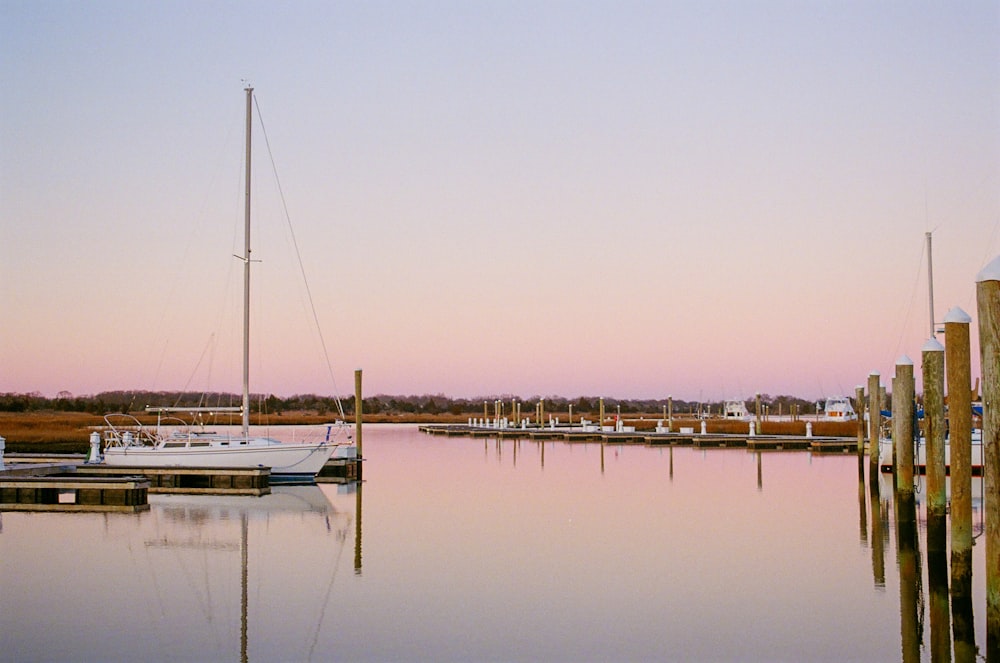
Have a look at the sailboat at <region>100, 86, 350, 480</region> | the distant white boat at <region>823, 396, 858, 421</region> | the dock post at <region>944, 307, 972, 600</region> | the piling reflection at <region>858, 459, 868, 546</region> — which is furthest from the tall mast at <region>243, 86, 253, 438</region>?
the distant white boat at <region>823, 396, 858, 421</region>

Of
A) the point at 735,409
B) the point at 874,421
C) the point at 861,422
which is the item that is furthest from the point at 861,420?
the point at 735,409

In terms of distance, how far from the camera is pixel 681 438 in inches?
2381

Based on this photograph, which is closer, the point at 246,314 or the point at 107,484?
the point at 107,484

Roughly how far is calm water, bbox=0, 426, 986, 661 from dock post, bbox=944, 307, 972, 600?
31.3 inches

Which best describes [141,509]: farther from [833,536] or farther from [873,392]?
[873,392]

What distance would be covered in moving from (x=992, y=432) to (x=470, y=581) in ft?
27.5

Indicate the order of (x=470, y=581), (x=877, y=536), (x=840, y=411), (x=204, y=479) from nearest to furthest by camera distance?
(x=470, y=581)
(x=877, y=536)
(x=204, y=479)
(x=840, y=411)

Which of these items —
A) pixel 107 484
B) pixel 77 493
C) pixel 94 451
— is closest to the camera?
pixel 107 484

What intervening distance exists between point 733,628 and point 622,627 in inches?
56.2

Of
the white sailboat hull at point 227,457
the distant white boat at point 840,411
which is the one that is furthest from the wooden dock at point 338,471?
the distant white boat at point 840,411

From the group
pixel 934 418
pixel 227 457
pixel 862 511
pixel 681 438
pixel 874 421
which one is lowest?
pixel 862 511

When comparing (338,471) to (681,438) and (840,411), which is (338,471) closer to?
(681,438)

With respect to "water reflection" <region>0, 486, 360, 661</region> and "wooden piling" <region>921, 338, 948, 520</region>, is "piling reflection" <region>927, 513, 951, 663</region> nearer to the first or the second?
"wooden piling" <region>921, 338, 948, 520</region>

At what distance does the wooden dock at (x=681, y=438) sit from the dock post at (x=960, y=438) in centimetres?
3911
